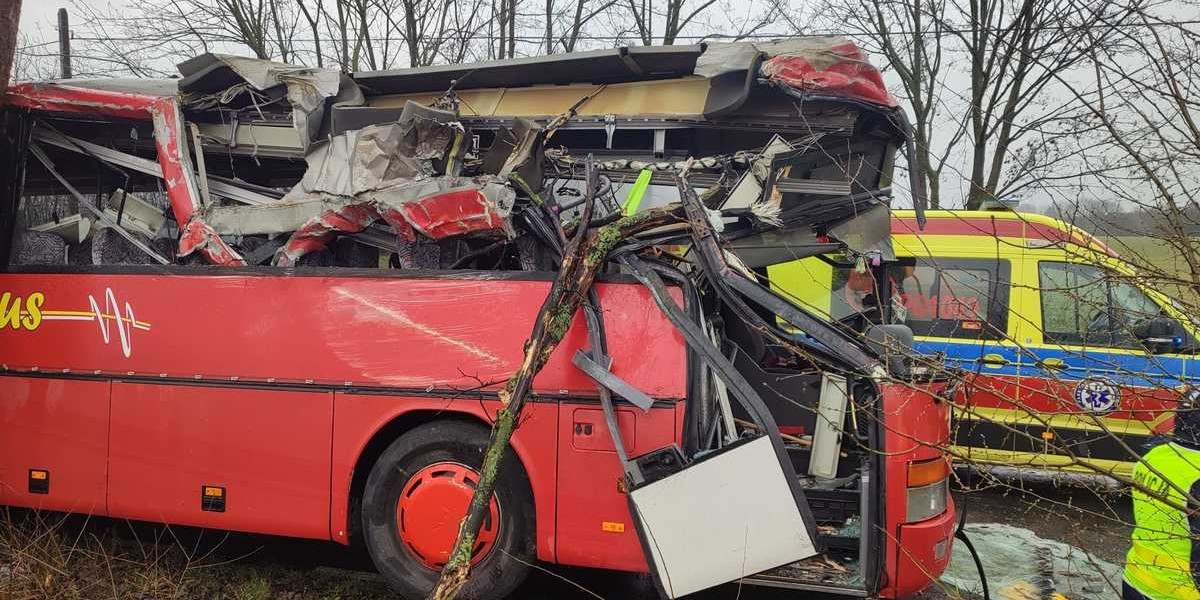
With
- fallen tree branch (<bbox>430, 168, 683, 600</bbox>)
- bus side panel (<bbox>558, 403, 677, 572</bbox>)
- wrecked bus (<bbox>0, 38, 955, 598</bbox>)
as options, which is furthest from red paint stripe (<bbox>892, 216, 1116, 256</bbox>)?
bus side panel (<bbox>558, 403, 677, 572</bbox>)

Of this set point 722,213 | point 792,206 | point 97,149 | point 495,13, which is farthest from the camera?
point 495,13

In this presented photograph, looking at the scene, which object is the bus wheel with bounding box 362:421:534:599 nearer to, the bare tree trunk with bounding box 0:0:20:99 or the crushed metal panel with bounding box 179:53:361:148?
the crushed metal panel with bounding box 179:53:361:148

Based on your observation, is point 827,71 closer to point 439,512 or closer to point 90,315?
point 439,512

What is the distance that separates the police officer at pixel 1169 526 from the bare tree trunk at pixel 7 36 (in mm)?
6273

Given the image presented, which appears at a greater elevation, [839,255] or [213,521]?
[839,255]

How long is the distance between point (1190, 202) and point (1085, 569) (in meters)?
4.09

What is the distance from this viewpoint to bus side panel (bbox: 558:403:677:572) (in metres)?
4.33

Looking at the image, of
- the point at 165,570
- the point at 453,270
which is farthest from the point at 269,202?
the point at 165,570

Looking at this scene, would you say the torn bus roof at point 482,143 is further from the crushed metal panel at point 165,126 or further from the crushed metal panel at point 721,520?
the crushed metal panel at point 721,520

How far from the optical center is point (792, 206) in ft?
16.4

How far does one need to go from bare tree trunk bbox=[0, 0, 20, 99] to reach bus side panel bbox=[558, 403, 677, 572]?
4.00 meters

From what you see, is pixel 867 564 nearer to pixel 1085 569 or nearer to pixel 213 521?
pixel 1085 569

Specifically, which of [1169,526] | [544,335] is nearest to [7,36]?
[544,335]

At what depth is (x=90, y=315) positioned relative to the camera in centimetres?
530
